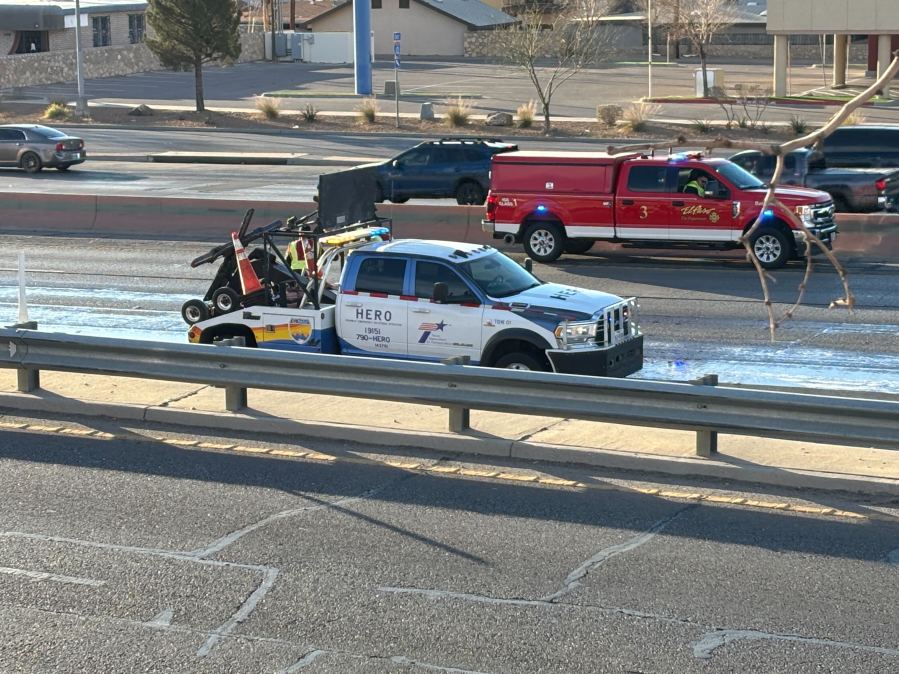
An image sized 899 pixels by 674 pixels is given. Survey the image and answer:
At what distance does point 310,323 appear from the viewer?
46.5ft

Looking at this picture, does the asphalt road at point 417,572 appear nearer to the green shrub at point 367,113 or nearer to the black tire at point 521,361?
the black tire at point 521,361

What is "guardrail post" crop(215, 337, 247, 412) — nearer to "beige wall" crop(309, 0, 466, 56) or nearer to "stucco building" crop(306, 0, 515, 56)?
"beige wall" crop(309, 0, 466, 56)

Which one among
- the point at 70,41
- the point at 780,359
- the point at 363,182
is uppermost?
the point at 70,41

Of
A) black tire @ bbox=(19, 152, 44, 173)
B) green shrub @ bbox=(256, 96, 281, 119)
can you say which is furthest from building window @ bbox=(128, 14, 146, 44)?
black tire @ bbox=(19, 152, 44, 173)

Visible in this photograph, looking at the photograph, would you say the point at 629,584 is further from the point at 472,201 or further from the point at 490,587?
the point at 472,201

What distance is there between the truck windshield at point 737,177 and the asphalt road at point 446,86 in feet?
97.1

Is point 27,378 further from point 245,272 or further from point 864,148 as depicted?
point 864,148

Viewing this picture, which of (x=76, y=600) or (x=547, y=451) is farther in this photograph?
(x=547, y=451)

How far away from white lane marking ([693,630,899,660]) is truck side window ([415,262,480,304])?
7.02m

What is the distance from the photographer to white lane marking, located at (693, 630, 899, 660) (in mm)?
6980

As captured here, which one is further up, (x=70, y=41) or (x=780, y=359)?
(x=70, y=41)

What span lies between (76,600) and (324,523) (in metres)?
1.99

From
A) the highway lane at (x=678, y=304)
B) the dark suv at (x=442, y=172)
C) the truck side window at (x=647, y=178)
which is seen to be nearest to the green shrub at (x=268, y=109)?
the dark suv at (x=442, y=172)

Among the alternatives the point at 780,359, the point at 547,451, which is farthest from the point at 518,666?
the point at 780,359
